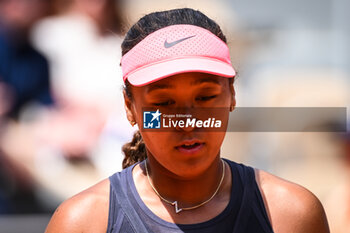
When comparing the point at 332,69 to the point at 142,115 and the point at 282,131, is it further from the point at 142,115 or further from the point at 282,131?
the point at 142,115

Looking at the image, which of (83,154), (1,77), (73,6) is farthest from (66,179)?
(73,6)

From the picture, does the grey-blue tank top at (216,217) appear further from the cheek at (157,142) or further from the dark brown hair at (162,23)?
the dark brown hair at (162,23)

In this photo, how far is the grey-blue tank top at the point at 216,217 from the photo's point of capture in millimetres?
1841

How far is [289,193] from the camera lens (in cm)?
198

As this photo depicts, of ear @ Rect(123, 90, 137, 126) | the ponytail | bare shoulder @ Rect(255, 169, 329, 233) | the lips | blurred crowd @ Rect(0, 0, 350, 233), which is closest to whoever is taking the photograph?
the lips

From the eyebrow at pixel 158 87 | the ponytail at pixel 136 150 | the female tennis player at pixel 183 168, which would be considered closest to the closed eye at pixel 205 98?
the female tennis player at pixel 183 168

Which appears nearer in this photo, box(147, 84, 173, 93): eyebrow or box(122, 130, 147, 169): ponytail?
box(147, 84, 173, 93): eyebrow

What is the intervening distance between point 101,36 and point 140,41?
1.81 meters

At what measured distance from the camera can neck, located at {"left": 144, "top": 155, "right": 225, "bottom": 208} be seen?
196 cm

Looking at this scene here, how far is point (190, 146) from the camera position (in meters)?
1.79

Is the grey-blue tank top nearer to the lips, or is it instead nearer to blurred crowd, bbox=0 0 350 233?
the lips

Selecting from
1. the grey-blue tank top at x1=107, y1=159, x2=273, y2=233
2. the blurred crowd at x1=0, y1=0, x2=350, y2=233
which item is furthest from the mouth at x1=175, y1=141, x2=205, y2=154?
the blurred crowd at x1=0, y1=0, x2=350, y2=233

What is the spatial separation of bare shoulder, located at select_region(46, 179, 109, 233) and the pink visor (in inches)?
17.5

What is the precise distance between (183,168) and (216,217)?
0.23 meters
